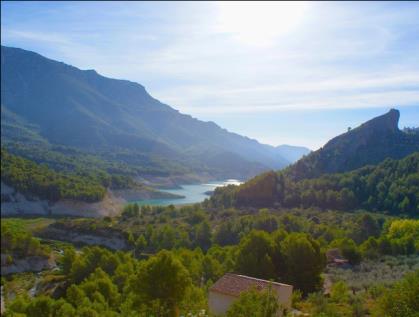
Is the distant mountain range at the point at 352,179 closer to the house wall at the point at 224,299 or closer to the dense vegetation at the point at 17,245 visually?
the dense vegetation at the point at 17,245

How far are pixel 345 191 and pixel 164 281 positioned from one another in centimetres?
6419

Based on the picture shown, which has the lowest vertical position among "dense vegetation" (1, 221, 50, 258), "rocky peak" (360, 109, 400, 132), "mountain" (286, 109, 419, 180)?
"dense vegetation" (1, 221, 50, 258)

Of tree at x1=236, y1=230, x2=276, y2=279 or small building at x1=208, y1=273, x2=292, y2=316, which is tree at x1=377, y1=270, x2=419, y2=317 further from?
tree at x1=236, y1=230, x2=276, y2=279

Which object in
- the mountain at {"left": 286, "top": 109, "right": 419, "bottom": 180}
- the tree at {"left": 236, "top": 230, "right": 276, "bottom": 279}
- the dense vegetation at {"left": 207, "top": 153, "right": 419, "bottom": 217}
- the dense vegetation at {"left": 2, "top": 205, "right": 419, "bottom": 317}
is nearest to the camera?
the dense vegetation at {"left": 2, "top": 205, "right": 419, "bottom": 317}

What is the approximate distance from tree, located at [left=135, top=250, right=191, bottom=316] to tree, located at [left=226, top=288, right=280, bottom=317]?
7.14 meters

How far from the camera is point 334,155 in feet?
355

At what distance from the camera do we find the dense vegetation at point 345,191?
66125 mm

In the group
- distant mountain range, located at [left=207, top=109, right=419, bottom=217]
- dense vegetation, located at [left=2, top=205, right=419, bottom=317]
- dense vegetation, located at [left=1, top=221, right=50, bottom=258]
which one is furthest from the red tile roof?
distant mountain range, located at [left=207, top=109, right=419, bottom=217]

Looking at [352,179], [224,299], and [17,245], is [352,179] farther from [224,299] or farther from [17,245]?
[224,299]

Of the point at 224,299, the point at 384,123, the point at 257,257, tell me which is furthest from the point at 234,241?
the point at 384,123

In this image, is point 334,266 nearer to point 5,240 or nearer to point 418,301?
point 418,301

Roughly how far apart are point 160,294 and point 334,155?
93.5m

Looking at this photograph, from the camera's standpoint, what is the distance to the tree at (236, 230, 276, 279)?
28500 mm

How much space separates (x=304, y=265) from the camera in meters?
28.0
